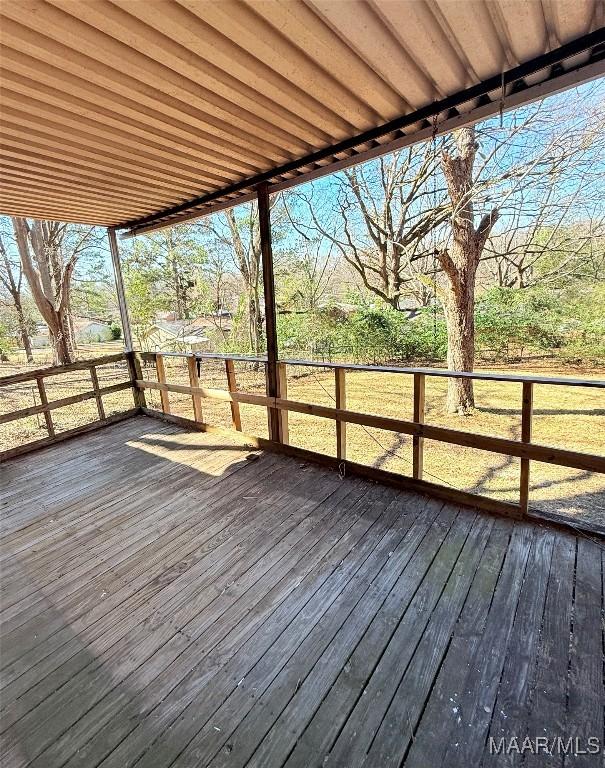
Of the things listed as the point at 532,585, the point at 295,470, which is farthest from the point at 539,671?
the point at 295,470

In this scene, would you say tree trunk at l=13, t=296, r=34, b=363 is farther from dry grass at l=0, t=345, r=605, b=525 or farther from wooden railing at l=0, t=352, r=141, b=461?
wooden railing at l=0, t=352, r=141, b=461

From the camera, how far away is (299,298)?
36.4 feet

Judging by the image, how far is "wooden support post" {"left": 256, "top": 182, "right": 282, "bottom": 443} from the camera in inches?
122

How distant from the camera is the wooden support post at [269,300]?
3092mm

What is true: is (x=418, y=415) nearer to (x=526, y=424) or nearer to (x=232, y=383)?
(x=526, y=424)

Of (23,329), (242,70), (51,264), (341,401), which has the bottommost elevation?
(341,401)

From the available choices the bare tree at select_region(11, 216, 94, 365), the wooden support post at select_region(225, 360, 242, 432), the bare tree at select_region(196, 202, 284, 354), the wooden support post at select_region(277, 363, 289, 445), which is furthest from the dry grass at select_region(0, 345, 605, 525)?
the wooden support post at select_region(277, 363, 289, 445)

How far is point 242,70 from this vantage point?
1.62 m

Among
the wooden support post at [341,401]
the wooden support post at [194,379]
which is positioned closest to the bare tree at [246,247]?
the wooden support post at [194,379]

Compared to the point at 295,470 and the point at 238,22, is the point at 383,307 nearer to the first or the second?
the point at 295,470

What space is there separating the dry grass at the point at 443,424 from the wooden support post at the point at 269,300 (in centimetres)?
258

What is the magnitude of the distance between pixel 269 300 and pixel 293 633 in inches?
99.6

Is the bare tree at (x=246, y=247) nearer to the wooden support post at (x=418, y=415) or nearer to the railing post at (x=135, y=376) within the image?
the railing post at (x=135, y=376)

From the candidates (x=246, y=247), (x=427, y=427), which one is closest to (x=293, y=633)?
(x=427, y=427)
